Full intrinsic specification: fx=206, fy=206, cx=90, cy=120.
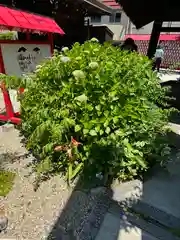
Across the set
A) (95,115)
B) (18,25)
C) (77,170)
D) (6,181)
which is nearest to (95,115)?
(95,115)

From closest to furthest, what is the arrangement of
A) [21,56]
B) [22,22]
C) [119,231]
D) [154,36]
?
[119,231]
[22,22]
[21,56]
[154,36]

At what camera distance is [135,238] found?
1922 mm

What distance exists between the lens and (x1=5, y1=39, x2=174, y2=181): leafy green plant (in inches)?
97.9

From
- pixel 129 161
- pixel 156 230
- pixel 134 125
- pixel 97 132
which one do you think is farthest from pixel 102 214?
pixel 134 125

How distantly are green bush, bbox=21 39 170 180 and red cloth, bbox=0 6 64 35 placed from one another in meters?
0.84

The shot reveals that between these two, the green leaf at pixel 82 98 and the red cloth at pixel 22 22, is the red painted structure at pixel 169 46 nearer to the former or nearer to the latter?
the red cloth at pixel 22 22

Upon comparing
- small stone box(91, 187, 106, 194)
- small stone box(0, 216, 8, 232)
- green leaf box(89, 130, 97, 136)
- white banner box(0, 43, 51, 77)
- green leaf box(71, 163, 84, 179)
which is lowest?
small stone box(0, 216, 8, 232)

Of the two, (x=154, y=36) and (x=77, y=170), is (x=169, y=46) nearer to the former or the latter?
(x=154, y=36)

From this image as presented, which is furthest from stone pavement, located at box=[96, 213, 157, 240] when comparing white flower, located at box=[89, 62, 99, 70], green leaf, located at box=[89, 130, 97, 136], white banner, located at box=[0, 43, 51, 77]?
white banner, located at box=[0, 43, 51, 77]

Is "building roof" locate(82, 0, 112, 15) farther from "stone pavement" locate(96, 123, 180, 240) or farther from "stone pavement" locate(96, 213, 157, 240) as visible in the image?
"stone pavement" locate(96, 213, 157, 240)

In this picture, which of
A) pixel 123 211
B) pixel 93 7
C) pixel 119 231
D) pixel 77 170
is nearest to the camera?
pixel 119 231

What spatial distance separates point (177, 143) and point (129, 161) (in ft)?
4.64

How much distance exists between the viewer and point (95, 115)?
2508mm

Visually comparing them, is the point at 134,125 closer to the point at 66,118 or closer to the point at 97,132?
the point at 97,132
